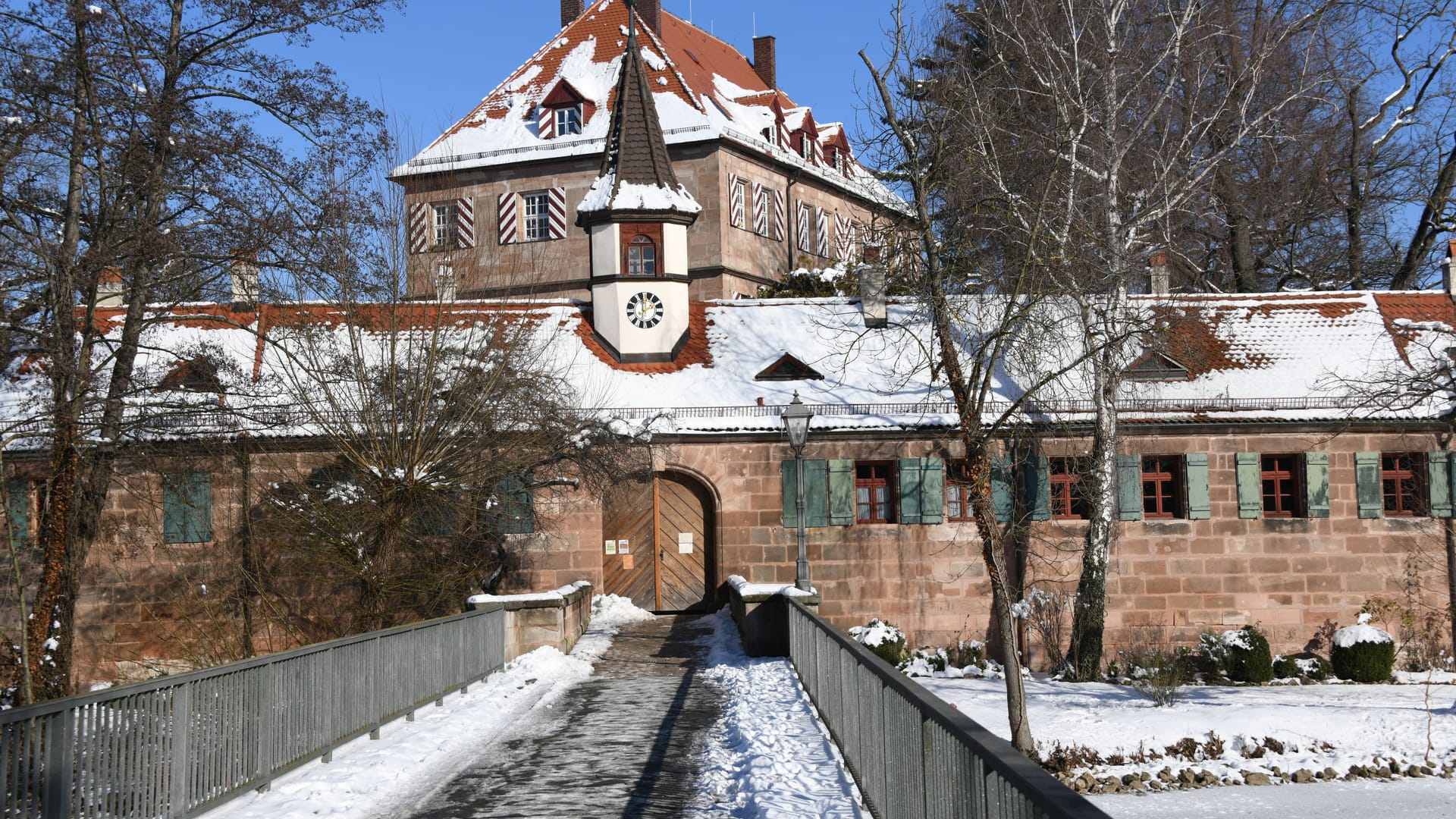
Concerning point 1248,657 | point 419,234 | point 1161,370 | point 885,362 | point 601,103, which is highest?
point 601,103

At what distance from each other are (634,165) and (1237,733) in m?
14.4

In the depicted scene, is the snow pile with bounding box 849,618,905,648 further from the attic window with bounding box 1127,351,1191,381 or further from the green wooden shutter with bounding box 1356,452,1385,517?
the green wooden shutter with bounding box 1356,452,1385,517

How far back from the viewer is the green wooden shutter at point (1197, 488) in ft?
71.9

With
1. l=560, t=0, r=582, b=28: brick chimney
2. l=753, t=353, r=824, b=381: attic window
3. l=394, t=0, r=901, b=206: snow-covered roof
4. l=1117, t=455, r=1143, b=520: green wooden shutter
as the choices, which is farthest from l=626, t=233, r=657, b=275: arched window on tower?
l=560, t=0, r=582, b=28: brick chimney

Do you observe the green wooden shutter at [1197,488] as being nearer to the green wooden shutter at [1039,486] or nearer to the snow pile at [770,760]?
the green wooden shutter at [1039,486]

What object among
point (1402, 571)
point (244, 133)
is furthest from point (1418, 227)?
point (244, 133)

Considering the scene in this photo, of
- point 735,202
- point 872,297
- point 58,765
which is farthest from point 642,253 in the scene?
point 58,765

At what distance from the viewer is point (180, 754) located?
7.11 meters

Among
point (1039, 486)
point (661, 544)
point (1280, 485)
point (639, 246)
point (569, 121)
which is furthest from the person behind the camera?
point (569, 121)

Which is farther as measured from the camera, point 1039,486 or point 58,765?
point 1039,486

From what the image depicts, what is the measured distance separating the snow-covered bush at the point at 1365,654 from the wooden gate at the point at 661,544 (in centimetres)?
983

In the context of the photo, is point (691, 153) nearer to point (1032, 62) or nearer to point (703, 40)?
point (703, 40)

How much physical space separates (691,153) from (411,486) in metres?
21.7

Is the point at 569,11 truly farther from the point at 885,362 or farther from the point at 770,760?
the point at 770,760
